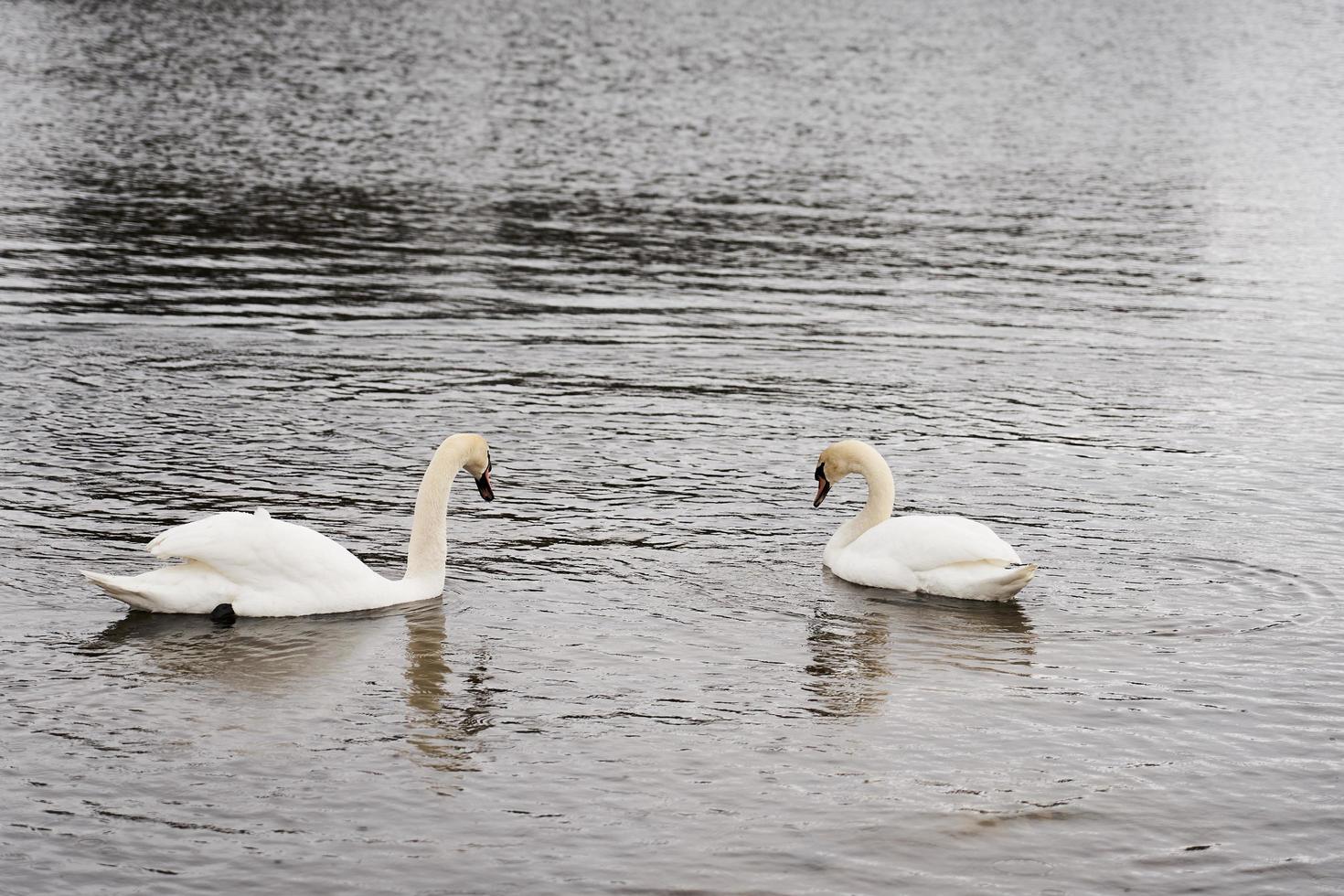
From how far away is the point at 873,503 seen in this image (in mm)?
13523

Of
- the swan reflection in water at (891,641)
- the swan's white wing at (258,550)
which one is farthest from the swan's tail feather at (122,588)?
the swan reflection in water at (891,641)

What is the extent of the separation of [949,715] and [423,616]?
147 inches

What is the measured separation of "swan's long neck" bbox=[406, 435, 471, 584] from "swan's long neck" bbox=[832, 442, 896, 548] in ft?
9.92

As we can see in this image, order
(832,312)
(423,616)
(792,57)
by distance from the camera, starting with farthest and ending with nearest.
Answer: (792,57) → (832,312) → (423,616)

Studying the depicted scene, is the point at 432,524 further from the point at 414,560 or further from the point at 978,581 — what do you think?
the point at 978,581

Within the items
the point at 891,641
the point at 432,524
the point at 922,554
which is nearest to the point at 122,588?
the point at 432,524

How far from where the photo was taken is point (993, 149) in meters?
41.8

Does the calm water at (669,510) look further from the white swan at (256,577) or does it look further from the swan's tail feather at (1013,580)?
the swan's tail feather at (1013,580)

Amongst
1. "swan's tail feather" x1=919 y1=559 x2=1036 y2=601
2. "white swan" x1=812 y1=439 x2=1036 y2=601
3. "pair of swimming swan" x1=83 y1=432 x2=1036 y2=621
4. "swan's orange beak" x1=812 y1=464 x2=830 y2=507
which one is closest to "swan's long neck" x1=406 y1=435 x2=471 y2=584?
"pair of swimming swan" x1=83 y1=432 x2=1036 y2=621

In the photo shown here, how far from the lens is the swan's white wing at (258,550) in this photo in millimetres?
11367

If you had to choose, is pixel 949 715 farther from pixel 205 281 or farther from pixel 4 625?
pixel 205 281

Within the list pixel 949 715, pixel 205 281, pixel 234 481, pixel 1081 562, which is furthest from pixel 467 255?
pixel 949 715

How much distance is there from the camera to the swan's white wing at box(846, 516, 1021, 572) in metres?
12.5

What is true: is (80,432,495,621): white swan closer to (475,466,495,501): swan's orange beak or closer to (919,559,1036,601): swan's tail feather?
(475,466,495,501): swan's orange beak
